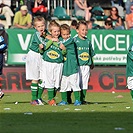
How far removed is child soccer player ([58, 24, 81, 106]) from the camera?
51.5ft

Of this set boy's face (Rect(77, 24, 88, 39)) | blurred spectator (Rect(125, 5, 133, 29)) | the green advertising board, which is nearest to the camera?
boy's face (Rect(77, 24, 88, 39))

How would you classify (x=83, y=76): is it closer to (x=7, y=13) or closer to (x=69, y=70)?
(x=69, y=70)

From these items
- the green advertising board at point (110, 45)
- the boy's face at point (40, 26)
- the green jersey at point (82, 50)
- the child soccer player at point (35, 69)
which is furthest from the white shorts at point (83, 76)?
the green advertising board at point (110, 45)

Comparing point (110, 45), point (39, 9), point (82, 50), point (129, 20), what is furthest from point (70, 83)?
point (129, 20)

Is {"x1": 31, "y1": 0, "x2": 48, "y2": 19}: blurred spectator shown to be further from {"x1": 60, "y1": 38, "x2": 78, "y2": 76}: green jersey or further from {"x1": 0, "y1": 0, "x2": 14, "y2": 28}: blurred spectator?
{"x1": 60, "y1": 38, "x2": 78, "y2": 76}: green jersey

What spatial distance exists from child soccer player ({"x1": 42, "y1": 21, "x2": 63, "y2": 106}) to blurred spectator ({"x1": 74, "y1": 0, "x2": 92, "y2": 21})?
1016 cm

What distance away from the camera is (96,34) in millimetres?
23234

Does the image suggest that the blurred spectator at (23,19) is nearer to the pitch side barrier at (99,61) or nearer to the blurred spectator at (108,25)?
the pitch side barrier at (99,61)

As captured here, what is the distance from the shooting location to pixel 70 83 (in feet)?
52.5
